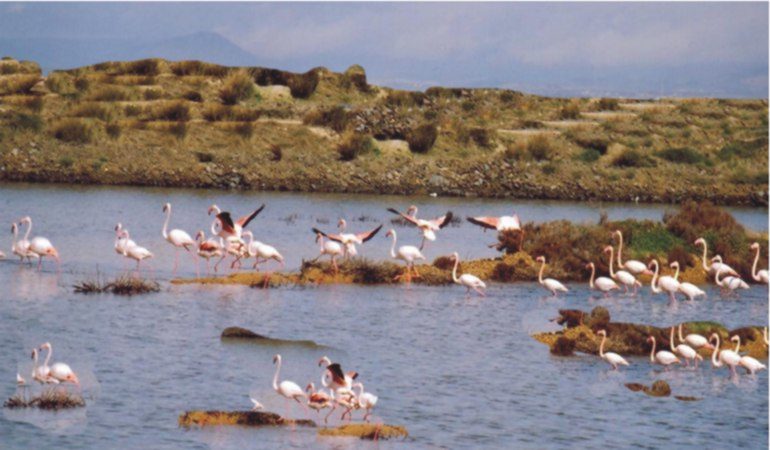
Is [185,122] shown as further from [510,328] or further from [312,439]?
[312,439]

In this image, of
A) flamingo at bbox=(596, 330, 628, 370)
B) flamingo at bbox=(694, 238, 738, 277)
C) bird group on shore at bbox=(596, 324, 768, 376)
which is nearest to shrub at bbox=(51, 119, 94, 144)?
flamingo at bbox=(694, 238, 738, 277)

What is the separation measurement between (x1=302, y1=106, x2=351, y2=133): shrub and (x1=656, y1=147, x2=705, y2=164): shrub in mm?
13060

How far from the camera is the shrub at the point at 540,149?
187 feet

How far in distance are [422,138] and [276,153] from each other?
20.4 ft

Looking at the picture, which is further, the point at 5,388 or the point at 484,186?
the point at 484,186

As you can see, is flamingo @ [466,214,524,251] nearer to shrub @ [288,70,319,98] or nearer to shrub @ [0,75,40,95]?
shrub @ [0,75,40,95]

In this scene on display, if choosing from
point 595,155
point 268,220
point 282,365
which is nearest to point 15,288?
point 282,365

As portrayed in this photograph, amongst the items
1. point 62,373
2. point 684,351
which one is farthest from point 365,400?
point 684,351

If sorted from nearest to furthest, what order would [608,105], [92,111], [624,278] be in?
Answer: [624,278]
[92,111]
[608,105]

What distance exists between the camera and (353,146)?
53.2 m

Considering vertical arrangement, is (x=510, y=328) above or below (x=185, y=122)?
below

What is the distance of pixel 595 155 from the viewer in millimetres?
58812

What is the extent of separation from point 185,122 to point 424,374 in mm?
35696

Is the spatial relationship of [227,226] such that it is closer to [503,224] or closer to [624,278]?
[503,224]
